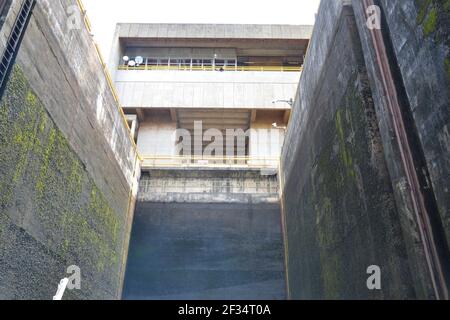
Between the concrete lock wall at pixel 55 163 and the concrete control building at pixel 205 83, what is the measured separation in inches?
273

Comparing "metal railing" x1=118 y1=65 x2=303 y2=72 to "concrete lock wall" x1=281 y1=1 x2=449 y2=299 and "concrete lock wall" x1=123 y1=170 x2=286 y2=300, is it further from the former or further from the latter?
"concrete lock wall" x1=281 y1=1 x2=449 y2=299

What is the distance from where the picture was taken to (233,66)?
19.8m

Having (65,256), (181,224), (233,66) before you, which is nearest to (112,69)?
(233,66)

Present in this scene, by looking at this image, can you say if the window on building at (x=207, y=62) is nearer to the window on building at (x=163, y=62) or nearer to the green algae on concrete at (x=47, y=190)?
the window on building at (x=163, y=62)

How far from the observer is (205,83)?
17.6 metres

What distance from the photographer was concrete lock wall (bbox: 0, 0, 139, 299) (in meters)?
5.15

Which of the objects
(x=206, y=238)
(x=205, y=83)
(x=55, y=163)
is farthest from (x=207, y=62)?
(x=55, y=163)

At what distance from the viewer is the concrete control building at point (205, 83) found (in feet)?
56.0

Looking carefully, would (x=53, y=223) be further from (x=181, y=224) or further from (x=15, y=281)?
(x=181, y=224)

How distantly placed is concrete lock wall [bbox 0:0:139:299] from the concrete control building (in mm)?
6941

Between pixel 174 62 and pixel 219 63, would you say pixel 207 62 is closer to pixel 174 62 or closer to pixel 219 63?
pixel 219 63

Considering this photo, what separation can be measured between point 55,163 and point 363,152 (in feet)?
16.6

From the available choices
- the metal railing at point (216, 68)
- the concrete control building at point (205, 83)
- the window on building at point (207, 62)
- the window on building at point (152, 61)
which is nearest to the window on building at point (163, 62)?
the concrete control building at point (205, 83)

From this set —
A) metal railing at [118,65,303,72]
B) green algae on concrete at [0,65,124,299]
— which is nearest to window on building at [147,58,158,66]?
metal railing at [118,65,303,72]
